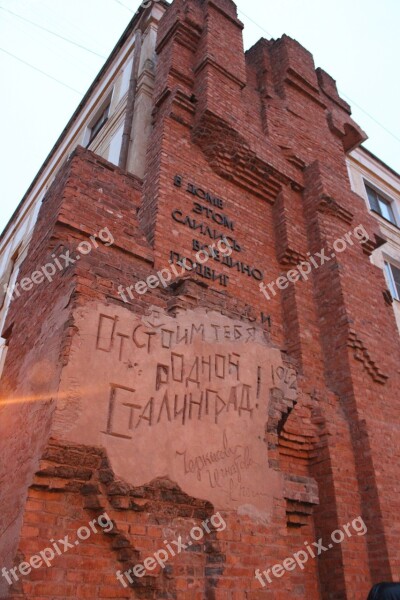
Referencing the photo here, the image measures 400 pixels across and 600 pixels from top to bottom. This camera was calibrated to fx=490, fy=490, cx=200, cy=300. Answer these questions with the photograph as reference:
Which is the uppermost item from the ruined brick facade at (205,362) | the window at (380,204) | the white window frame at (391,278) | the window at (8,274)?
the window at (380,204)

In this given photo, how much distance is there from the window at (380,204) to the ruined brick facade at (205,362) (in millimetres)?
6620

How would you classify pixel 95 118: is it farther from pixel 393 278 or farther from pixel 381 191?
pixel 381 191

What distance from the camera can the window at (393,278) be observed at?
43.0 feet

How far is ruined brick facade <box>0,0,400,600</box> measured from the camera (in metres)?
3.64

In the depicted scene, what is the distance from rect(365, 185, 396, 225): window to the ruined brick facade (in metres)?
6.62

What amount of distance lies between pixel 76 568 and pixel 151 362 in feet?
5.56

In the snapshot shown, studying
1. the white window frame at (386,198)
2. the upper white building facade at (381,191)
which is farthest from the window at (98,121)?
the white window frame at (386,198)

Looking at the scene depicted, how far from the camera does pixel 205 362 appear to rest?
4809 millimetres

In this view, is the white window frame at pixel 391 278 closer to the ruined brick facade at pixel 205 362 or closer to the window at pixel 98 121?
the ruined brick facade at pixel 205 362

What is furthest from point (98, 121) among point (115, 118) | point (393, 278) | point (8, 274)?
point (393, 278)

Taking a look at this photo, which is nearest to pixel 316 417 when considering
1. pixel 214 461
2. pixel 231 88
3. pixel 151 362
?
pixel 214 461

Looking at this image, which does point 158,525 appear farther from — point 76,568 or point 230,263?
point 230,263

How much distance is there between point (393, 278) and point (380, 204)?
3638 mm

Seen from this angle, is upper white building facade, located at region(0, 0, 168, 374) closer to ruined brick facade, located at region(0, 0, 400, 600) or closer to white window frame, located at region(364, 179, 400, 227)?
ruined brick facade, located at region(0, 0, 400, 600)
